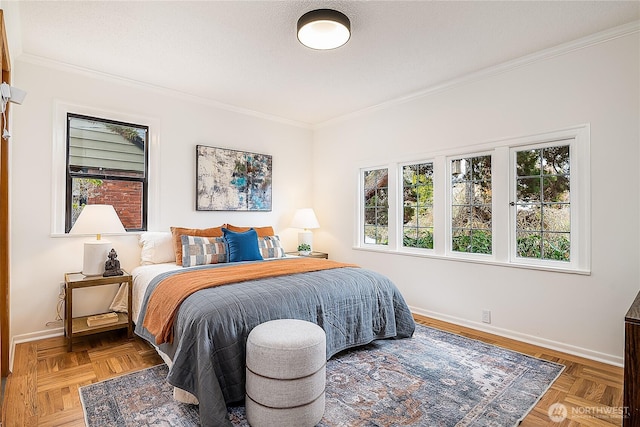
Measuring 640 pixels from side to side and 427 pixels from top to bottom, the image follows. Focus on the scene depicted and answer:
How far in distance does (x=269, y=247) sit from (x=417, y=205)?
181 cm

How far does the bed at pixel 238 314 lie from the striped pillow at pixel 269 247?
31 centimetres

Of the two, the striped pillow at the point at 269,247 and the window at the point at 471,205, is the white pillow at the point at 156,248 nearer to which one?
the striped pillow at the point at 269,247

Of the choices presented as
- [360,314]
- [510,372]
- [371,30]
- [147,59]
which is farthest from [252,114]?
[510,372]

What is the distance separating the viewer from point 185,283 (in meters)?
2.49

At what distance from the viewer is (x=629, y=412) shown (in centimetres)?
128

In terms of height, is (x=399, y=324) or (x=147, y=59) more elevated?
(x=147, y=59)

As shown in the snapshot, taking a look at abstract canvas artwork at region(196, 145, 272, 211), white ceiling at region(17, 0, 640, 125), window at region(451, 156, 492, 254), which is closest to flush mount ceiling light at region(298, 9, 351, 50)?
white ceiling at region(17, 0, 640, 125)

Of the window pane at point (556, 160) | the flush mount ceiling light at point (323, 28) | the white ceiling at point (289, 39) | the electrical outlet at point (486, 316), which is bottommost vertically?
the electrical outlet at point (486, 316)

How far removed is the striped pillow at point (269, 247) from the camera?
3.89 m

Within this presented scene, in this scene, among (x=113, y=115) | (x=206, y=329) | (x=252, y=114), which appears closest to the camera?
(x=206, y=329)

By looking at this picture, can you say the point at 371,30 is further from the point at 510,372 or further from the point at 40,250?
the point at 40,250

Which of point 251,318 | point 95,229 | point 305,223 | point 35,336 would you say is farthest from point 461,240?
point 35,336

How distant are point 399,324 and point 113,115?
3514mm

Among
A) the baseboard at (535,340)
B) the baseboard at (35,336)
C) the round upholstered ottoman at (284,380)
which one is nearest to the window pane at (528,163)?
the baseboard at (535,340)
